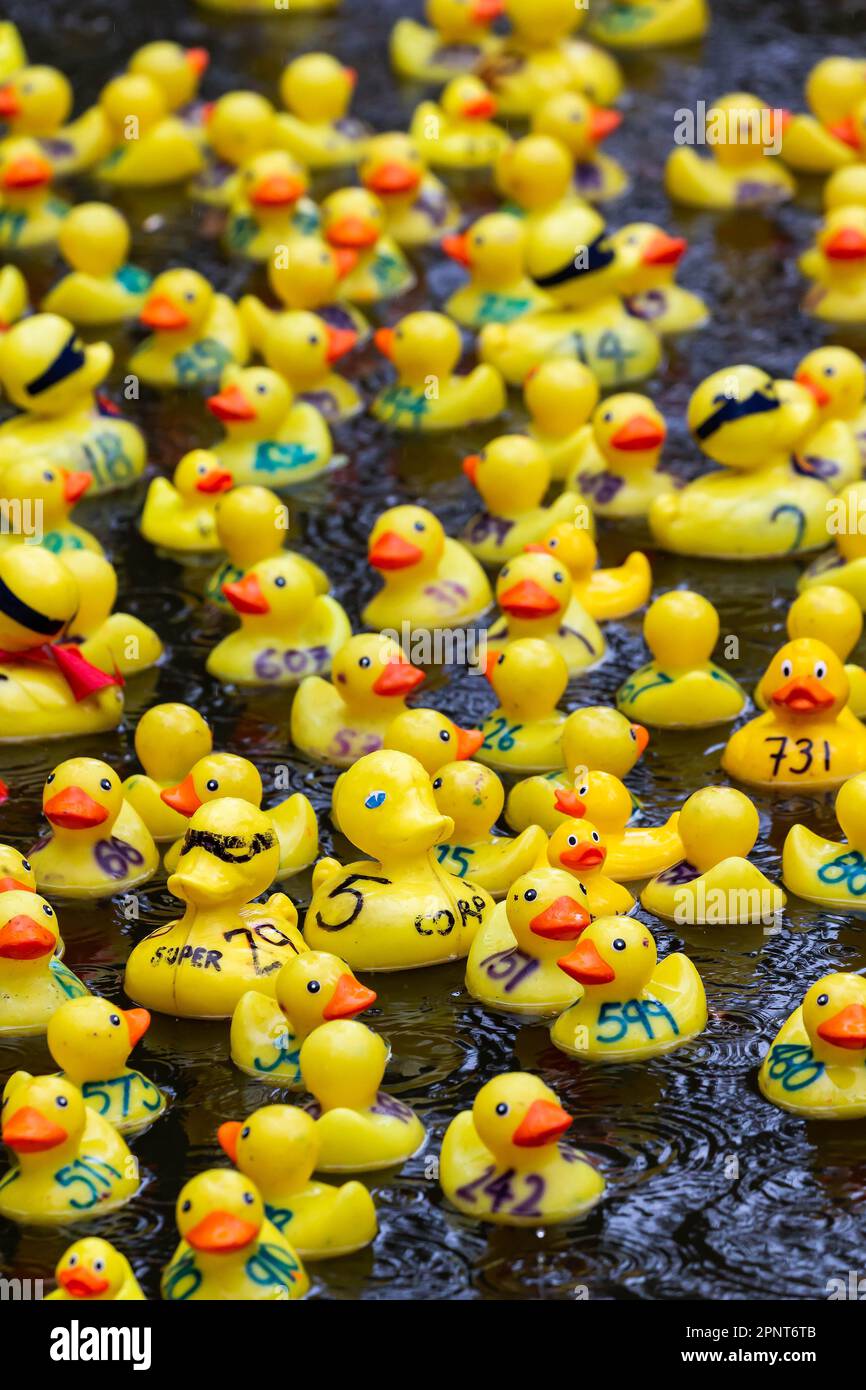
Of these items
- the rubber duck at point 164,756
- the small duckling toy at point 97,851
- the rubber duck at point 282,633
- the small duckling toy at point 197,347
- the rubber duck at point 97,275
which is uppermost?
the rubber duck at point 97,275

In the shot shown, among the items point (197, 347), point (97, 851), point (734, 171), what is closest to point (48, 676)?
point (97, 851)

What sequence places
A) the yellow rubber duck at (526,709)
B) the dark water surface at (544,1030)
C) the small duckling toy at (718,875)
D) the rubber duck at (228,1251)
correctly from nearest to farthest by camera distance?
1. the rubber duck at (228,1251)
2. the dark water surface at (544,1030)
3. the small duckling toy at (718,875)
4. the yellow rubber duck at (526,709)

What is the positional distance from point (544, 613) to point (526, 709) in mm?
438

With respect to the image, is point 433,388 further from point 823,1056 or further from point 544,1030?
point 823,1056

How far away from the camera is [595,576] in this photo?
40.3 feet

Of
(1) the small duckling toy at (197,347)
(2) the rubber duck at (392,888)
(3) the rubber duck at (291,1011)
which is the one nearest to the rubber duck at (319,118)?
(1) the small duckling toy at (197,347)

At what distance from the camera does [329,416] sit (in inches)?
556

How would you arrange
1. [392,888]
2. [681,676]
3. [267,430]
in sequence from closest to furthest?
[392,888] < [681,676] < [267,430]

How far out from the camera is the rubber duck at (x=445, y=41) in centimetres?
1773

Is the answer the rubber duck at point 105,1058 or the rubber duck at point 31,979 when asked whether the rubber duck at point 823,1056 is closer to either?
the rubber duck at point 105,1058

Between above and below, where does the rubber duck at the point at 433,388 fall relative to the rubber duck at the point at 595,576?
above

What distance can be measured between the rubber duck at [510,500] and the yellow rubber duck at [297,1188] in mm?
4274

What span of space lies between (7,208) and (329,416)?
3219mm

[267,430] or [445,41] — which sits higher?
→ [445,41]
